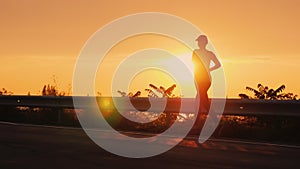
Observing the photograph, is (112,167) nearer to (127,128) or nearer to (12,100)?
(127,128)

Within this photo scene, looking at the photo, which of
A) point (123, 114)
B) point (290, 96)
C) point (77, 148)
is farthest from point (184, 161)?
point (290, 96)

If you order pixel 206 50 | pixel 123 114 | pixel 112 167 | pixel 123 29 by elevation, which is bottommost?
pixel 112 167

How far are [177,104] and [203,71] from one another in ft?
7.50

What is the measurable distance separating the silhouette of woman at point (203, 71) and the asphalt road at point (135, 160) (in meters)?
2.49

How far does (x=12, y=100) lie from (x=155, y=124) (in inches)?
223

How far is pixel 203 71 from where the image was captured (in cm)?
1462

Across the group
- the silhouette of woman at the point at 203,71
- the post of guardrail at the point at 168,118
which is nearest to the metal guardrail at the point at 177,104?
the post of guardrail at the point at 168,118

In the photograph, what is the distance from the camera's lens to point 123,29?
900 inches

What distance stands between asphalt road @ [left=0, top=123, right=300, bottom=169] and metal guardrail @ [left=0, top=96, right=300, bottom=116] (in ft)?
9.76

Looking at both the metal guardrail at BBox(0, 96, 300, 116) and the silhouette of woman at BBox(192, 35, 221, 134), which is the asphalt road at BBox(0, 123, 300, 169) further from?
the metal guardrail at BBox(0, 96, 300, 116)

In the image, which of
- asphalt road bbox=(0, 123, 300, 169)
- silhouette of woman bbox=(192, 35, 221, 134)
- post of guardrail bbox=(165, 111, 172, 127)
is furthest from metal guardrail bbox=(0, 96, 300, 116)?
asphalt road bbox=(0, 123, 300, 169)

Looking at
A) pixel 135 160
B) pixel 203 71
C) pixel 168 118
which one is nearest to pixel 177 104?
pixel 168 118

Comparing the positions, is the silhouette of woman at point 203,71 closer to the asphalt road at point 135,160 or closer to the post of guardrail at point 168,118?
the post of guardrail at point 168,118

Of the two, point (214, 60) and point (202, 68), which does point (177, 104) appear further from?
point (214, 60)
